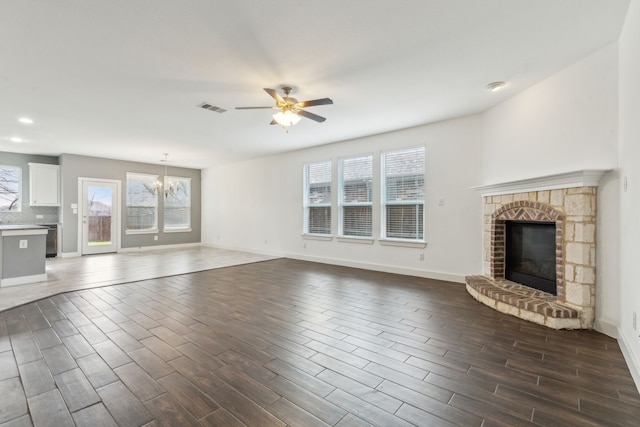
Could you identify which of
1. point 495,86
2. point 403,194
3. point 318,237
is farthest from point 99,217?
point 495,86

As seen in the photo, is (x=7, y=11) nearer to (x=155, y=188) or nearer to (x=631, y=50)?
(x=631, y=50)

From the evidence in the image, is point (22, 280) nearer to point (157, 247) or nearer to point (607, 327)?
point (157, 247)

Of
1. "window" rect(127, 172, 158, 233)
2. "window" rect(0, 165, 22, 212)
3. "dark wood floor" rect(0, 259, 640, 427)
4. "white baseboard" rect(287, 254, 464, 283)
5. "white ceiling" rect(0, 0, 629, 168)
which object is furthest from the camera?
"window" rect(127, 172, 158, 233)

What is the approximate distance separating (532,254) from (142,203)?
9914 millimetres

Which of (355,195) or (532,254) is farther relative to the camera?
(355,195)

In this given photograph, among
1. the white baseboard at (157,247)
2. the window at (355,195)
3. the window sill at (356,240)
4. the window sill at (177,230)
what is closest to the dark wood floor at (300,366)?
the window sill at (356,240)

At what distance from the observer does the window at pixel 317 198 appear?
688 cm

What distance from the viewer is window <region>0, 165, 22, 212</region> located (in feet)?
24.3

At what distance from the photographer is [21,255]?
476 centimetres

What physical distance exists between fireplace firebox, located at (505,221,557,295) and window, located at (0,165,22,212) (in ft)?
36.3

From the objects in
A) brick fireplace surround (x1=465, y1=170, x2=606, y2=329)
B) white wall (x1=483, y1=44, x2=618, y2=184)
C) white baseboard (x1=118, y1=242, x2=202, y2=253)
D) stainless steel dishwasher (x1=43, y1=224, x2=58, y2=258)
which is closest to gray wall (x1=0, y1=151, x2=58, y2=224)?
stainless steel dishwasher (x1=43, y1=224, x2=58, y2=258)

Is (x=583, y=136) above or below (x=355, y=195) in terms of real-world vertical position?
above

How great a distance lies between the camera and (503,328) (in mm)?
3031

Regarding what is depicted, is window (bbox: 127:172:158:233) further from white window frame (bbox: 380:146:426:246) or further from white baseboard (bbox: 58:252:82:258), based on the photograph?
white window frame (bbox: 380:146:426:246)
